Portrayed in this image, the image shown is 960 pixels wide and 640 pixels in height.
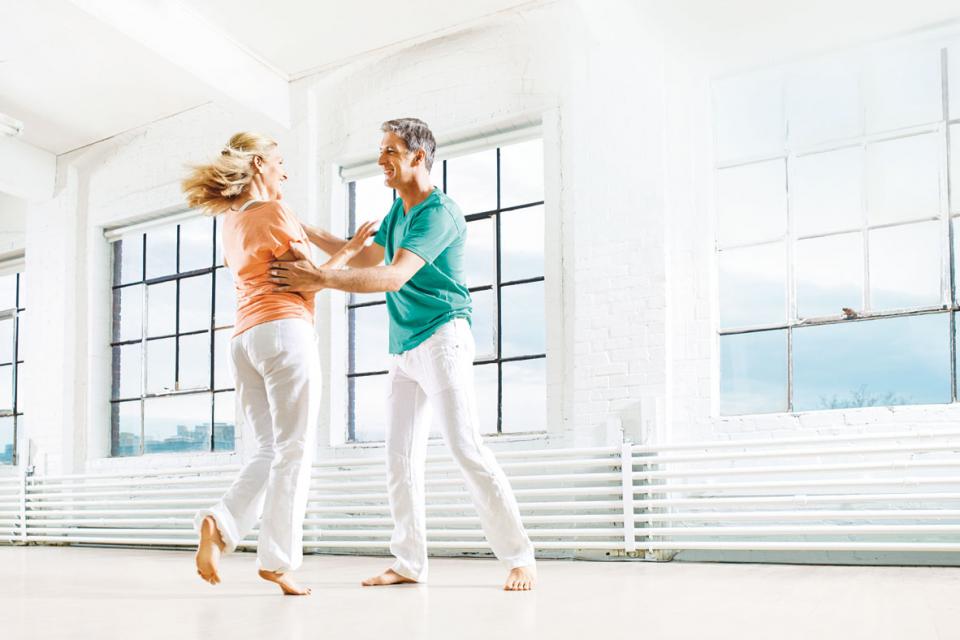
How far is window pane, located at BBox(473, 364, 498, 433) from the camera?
15.0ft

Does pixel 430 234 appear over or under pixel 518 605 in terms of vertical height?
over

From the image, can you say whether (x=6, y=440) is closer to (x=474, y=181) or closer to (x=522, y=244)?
(x=474, y=181)

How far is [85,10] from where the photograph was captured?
432 cm

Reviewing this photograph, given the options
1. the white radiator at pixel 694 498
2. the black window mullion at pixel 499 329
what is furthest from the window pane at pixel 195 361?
the black window mullion at pixel 499 329

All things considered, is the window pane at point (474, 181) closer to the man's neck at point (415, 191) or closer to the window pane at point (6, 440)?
the man's neck at point (415, 191)

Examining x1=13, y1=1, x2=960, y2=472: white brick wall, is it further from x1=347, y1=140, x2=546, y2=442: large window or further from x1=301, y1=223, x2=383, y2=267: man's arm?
x1=301, y1=223, x2=383, y2=267: man's arm

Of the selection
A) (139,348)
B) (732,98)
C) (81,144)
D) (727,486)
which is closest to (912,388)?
(727,486)

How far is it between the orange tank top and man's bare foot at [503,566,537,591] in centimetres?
93

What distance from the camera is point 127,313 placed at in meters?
6.47

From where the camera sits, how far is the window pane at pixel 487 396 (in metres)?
4.59

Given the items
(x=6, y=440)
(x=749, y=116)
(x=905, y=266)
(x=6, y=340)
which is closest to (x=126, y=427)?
(x=6, y=440)

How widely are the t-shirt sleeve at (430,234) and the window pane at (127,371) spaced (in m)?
4.21

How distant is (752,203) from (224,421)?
11.4 feet

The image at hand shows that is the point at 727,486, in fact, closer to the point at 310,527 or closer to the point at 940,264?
the point at 940,264
